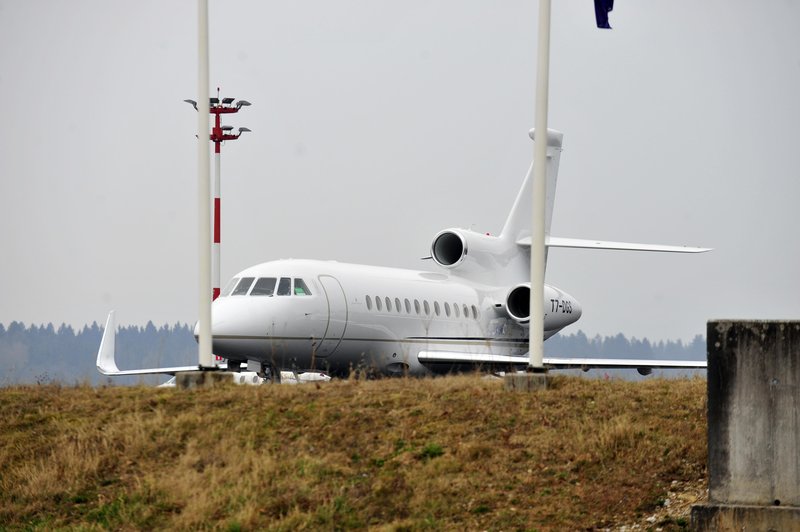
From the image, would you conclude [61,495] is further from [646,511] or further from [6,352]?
[6,352]

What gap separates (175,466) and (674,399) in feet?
20.4

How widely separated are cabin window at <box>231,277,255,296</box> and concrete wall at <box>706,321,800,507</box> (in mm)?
14519

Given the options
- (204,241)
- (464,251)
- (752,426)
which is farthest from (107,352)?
(752,426)

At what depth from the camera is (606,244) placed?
33219 millimetres

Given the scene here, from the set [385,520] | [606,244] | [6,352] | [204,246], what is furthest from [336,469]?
[6,352]

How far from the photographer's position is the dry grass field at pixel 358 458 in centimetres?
1412

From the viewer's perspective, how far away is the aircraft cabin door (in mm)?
27531

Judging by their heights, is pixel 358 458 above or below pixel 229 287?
below

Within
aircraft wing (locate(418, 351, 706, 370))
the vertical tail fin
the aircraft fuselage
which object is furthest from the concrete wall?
the vertical tail fin

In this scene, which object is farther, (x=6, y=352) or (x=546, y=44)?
(x=6, y=352)

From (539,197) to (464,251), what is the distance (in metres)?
16.5

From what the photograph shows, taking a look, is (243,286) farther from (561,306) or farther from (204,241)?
(561,306)

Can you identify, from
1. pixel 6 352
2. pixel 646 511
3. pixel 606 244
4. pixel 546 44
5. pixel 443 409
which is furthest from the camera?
pixel 6 352

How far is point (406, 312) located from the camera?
1207 inches
